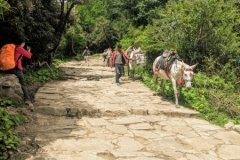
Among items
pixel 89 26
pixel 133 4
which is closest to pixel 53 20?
pixel 133 4

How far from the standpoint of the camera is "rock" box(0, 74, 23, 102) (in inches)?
436

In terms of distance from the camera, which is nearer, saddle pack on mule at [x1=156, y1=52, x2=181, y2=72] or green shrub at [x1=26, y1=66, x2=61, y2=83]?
saddle pack on mule at [x1=156, y1=52, x2=181, y2=72]

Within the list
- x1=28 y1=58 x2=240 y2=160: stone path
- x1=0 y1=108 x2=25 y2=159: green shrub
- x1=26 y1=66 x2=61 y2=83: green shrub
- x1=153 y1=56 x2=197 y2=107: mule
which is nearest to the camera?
x1=0 y1=108 x2=25 y2=159: green shrub

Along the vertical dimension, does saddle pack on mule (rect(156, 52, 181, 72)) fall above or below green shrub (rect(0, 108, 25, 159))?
above

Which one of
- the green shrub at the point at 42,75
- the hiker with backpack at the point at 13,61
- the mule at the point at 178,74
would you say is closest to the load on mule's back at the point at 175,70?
the mule at the point at 178,74

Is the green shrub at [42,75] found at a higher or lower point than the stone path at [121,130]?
higher

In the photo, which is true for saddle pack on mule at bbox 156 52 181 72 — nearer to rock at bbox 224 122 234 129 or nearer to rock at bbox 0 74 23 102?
rock at bbox 224 122 234 129

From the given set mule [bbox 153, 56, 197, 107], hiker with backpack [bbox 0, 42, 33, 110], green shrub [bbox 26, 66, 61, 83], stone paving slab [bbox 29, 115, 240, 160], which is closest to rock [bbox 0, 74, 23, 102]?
hiker with backpack [bbox 0, 42, 33, 110]

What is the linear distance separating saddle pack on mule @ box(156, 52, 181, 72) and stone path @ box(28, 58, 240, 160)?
1.16m

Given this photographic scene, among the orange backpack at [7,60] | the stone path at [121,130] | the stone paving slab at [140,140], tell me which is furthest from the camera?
the orange backpack at [7,60]

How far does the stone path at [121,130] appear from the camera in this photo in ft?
25.9

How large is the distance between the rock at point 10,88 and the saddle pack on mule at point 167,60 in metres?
5.11

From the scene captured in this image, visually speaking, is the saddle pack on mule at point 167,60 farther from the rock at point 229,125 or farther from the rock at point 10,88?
the rock at point 10,88

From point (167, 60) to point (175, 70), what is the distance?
0.79 metres
